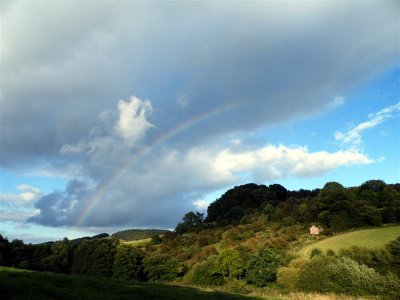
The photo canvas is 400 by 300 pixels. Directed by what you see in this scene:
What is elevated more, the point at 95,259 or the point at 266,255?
the point at 95,259

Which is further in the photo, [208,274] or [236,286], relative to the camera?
[208,274]

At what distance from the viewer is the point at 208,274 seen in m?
95.3

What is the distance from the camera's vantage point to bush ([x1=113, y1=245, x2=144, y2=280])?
354 ft

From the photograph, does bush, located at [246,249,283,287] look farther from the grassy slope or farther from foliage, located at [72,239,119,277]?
the grassy slope

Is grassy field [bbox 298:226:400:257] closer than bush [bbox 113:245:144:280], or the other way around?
grassy field [bbox 298:226:400:257]

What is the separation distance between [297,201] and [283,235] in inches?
2239

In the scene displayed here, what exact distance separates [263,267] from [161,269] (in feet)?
106

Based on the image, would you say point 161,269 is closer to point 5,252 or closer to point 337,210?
point 5,252

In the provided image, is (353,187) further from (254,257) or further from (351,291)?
(351,291)

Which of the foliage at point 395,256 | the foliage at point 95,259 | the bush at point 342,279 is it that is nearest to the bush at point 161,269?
the foliage at point 95,259

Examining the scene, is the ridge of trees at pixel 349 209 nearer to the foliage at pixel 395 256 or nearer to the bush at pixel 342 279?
the foliage at pixel 395 256

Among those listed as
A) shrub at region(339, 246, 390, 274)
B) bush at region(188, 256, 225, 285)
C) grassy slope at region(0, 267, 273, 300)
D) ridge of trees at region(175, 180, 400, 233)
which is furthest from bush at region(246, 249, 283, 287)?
grassy slope at region(0, 267, 273, 300)

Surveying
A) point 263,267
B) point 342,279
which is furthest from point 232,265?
point 342,279

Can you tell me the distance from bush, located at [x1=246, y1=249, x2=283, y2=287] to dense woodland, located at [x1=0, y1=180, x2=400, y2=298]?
0.21 metres
